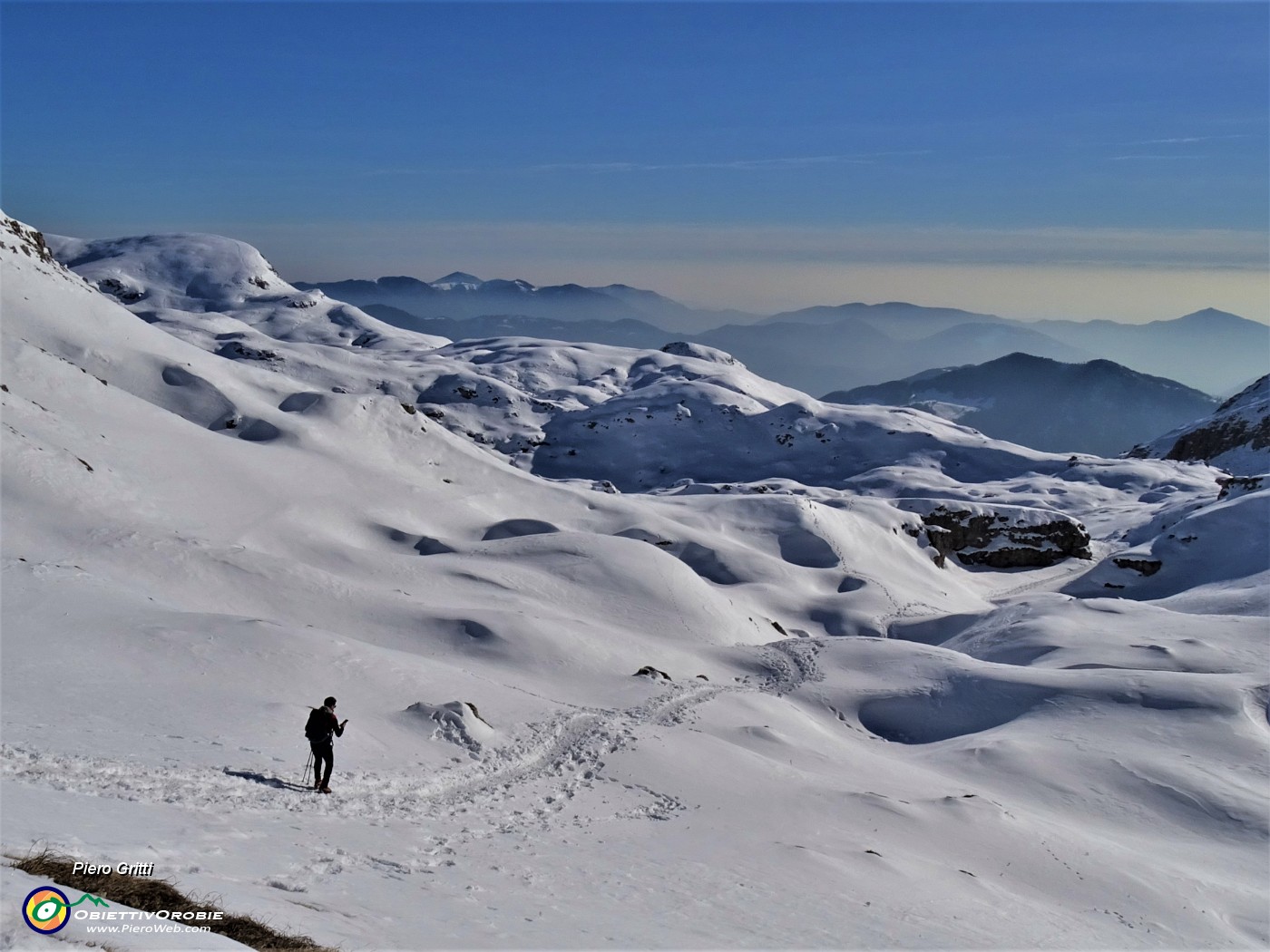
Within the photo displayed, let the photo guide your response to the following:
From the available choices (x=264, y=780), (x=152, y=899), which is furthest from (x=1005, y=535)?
(x=152, y=899)

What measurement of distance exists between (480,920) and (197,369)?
61.8m

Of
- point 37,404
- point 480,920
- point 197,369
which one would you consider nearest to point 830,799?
point 480,920

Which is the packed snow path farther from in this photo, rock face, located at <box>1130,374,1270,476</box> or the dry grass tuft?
rock face, located at <box>1130,374,1270,476</box>

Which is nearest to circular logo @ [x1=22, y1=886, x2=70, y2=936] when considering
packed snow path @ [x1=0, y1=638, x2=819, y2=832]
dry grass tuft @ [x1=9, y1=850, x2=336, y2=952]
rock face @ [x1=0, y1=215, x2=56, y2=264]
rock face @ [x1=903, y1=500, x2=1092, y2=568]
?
dry grass tuft @ [x1=9, y1=850, x2=336, y2=952]

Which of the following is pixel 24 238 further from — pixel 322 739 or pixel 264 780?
pixel 322 739

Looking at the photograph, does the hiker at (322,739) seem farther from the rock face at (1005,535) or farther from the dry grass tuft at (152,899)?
the rock face at (1005,535)

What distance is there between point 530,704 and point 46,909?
725 inches

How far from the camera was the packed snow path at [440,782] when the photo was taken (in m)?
14.8

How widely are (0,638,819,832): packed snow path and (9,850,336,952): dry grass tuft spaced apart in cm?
436

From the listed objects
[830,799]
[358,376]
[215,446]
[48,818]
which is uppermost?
[358,376]

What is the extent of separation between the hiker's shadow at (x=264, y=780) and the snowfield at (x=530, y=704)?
0.10m

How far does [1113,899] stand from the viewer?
2156cm

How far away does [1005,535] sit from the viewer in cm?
10544

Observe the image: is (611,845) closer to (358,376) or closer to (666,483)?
(666,483)
